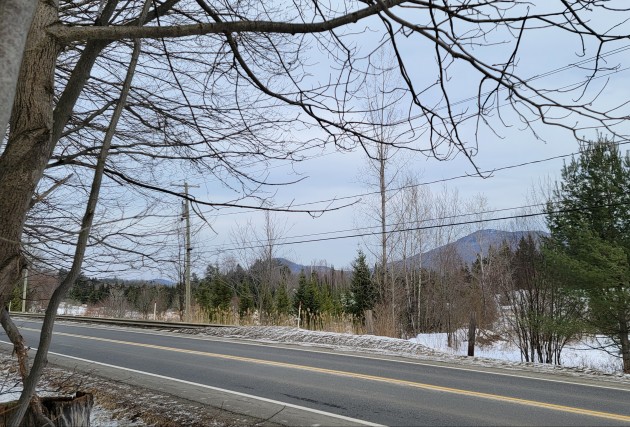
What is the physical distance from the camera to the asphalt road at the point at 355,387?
6840 mm

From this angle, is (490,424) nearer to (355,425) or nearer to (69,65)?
(355,425)

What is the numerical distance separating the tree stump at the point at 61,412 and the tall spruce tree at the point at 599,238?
1730 cm

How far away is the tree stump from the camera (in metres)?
4.29

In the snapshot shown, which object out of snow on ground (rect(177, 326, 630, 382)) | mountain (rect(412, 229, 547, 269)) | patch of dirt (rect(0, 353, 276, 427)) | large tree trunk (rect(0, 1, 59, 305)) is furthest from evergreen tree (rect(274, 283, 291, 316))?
large tree trunk (rect(0, 1, 59, 305))

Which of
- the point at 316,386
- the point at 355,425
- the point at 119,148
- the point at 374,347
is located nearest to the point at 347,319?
the point at 374,347

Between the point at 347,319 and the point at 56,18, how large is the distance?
19688 mm

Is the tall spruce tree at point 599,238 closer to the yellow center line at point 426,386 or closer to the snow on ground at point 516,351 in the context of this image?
the snow on ground at point 516,351

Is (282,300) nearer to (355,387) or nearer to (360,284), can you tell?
(360,284)

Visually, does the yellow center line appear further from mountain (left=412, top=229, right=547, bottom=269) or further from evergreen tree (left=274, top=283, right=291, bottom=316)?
evergreen tree (left=274, top=283, right=291, bottom=316)

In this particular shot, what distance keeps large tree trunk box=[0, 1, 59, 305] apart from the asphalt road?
15.2ft

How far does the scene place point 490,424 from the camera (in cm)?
635

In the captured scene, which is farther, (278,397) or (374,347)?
(374,347)

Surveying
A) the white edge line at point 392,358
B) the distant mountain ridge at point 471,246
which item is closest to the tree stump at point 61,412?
the white edge line at point 392,358

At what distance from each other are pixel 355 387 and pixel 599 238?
534 inches
